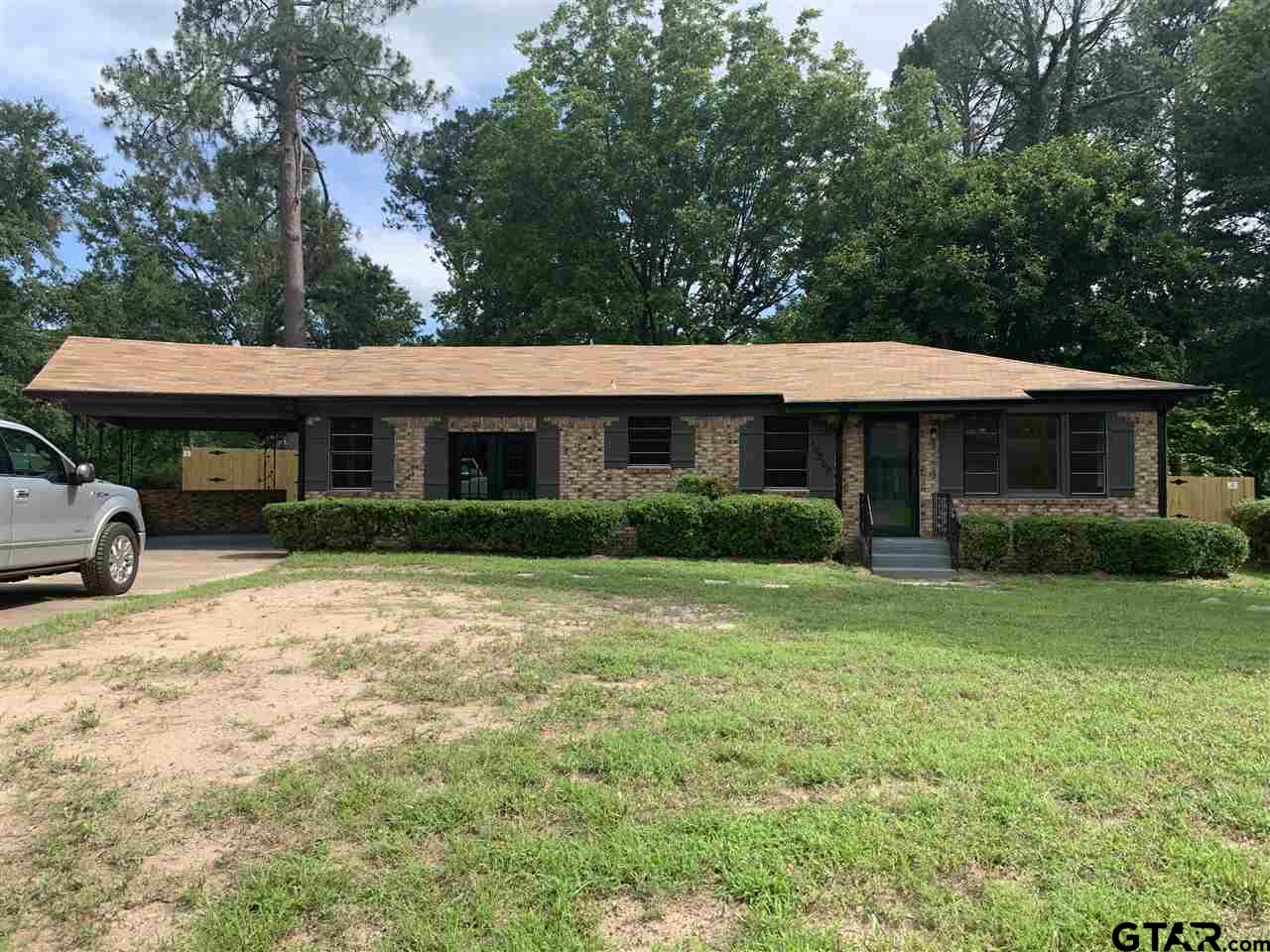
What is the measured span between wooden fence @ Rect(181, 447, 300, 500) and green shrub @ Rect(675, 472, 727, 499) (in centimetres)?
1233

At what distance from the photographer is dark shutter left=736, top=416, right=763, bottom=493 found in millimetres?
14984

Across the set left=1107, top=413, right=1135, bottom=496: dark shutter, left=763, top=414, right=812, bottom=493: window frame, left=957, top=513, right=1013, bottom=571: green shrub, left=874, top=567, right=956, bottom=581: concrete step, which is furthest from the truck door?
left=1107, top=413, right=1135, bottom=496: dark shutter

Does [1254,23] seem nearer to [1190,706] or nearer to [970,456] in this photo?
[970,456]

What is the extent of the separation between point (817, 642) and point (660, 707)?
2209mm

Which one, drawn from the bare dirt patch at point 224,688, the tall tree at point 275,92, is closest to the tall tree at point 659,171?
the tall tree at point 275,92

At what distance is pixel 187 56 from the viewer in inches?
1022

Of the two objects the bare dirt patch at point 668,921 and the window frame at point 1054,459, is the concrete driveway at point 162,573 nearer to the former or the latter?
the bare dirt patch at point 668,921

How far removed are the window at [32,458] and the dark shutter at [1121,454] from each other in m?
16.2

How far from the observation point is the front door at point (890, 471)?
14.8m

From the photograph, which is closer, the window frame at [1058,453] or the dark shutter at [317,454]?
the window frame at [1058,453]

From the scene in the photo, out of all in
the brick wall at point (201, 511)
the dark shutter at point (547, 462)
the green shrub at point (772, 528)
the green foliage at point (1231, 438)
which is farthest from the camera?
the green foliage at point (1231, 438)

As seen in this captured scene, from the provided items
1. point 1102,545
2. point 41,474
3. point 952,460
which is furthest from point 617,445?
point 41,474

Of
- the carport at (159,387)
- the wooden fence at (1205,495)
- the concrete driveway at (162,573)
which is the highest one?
the carport at (159,387)

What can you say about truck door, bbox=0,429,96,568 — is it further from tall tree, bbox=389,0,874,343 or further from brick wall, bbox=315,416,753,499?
tall tree, bbox=389,0,874,343
